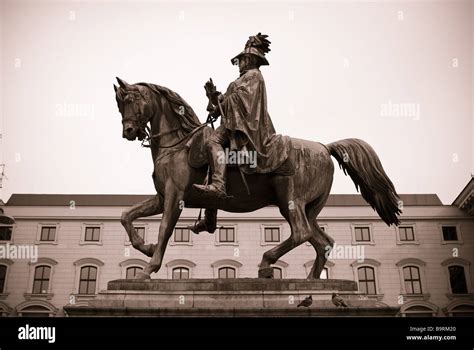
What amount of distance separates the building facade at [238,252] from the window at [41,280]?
0.26ft

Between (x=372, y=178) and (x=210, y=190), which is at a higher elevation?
(x=372, y=178)

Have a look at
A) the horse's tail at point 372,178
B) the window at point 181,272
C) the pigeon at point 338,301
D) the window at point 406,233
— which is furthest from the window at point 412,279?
the pigeon at point 338,301

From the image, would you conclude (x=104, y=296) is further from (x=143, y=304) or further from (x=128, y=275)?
(x=128, y=275)

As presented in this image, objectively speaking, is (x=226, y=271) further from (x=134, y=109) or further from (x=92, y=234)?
(x=134, y=109)

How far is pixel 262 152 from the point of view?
25.3ft

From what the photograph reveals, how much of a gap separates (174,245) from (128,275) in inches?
167

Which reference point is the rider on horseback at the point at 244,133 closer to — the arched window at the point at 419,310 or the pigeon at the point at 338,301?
the pigeon at the point at 338,301

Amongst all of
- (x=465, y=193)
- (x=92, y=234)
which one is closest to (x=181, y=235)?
(x=92, y=234)

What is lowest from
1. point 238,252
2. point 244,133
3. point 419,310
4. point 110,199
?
point 244,133

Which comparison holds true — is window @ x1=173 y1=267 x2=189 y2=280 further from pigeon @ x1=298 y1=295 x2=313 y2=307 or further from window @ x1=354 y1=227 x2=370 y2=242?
pigeon @ x1=298 y1=295 x2=313 y2=307

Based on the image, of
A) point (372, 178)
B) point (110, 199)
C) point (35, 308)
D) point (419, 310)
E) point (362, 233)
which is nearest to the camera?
point (372, 178)

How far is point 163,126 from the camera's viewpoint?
26.5ft

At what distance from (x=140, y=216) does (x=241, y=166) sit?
1683 mm

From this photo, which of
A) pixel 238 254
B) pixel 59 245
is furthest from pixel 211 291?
pixel 59 245
